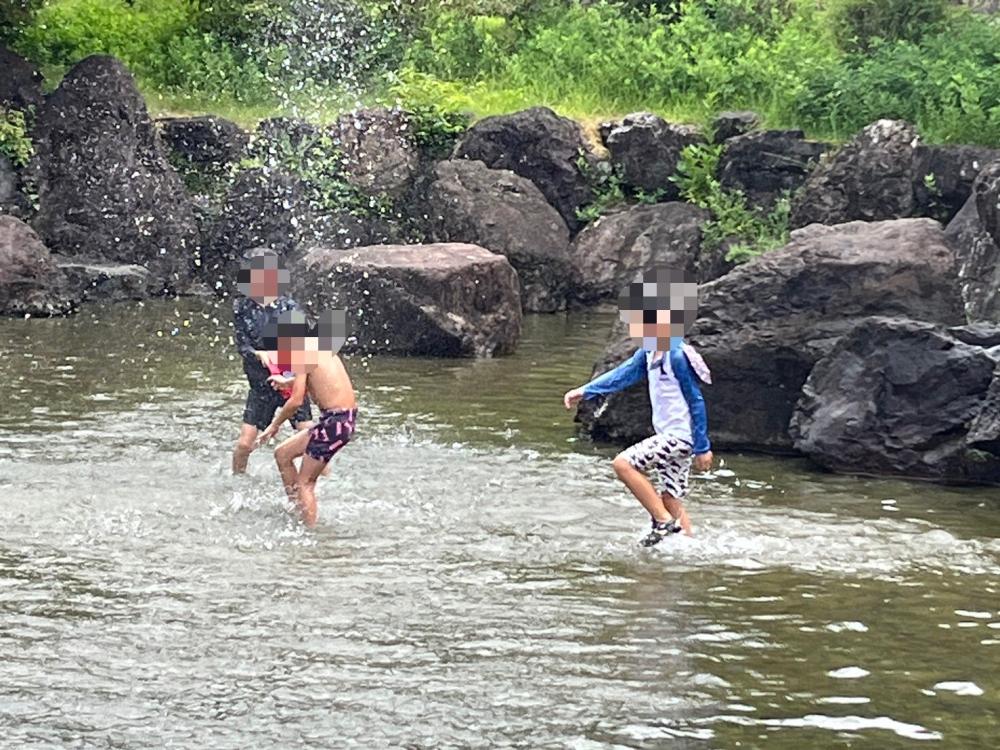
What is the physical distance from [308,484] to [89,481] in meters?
1.71

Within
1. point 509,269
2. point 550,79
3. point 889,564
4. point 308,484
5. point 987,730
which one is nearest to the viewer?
point 987,730

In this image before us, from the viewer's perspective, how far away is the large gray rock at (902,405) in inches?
413

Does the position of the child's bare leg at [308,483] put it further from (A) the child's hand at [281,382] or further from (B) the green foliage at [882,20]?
(B) the green foliage at [882,20]

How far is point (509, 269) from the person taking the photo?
1652cm

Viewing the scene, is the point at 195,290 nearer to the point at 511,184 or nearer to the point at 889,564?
the point at 511,184

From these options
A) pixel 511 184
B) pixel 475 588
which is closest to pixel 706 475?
pixel 475 588

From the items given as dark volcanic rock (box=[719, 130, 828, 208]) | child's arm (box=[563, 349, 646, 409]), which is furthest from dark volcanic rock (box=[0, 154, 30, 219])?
child's arm (box=[563, 349, 646, 409])

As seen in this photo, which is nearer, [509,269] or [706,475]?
[706,475]

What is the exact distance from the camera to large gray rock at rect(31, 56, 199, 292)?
2097 cm

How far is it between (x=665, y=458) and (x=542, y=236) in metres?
11.3

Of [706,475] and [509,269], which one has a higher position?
[509,269]

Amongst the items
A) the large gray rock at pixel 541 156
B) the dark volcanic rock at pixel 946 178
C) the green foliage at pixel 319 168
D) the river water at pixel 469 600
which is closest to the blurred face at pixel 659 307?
the river water at pixel 469 600

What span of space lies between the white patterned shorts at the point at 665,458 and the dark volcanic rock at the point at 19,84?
1546cm

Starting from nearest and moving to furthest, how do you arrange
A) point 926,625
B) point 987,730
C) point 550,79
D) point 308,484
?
point 987,730 → point 926,625 → point 308,484 → point 550,79
